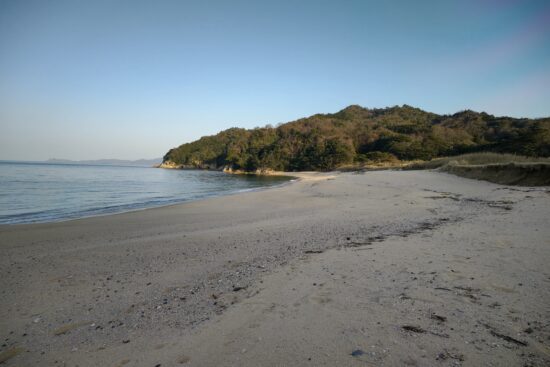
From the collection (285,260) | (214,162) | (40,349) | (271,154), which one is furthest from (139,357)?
(214,162)

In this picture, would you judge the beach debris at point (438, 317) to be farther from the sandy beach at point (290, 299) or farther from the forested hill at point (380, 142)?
the forested hill at point (380, 142)

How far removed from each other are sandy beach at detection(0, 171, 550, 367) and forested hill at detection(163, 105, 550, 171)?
56445mm

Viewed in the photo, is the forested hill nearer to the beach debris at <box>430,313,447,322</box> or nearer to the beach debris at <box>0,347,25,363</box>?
the beach debris at <box>430,313,447,322</box>

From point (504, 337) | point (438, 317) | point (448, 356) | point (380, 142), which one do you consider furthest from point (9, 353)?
point (380, 142)

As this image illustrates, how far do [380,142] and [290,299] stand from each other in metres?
90.1

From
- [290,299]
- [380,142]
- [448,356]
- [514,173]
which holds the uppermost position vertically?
[380,142]

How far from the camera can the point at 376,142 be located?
88500 mm

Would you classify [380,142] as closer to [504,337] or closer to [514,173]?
[514,173]

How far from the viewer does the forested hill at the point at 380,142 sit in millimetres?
57725

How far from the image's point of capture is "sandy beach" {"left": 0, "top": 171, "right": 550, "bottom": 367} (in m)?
2.40

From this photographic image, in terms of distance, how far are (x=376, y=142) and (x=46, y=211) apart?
88.3 m

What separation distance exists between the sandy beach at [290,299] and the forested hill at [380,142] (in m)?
56.4

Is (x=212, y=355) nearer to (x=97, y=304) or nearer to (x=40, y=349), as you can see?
(x=40, y=349)

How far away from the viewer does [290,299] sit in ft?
11.1
